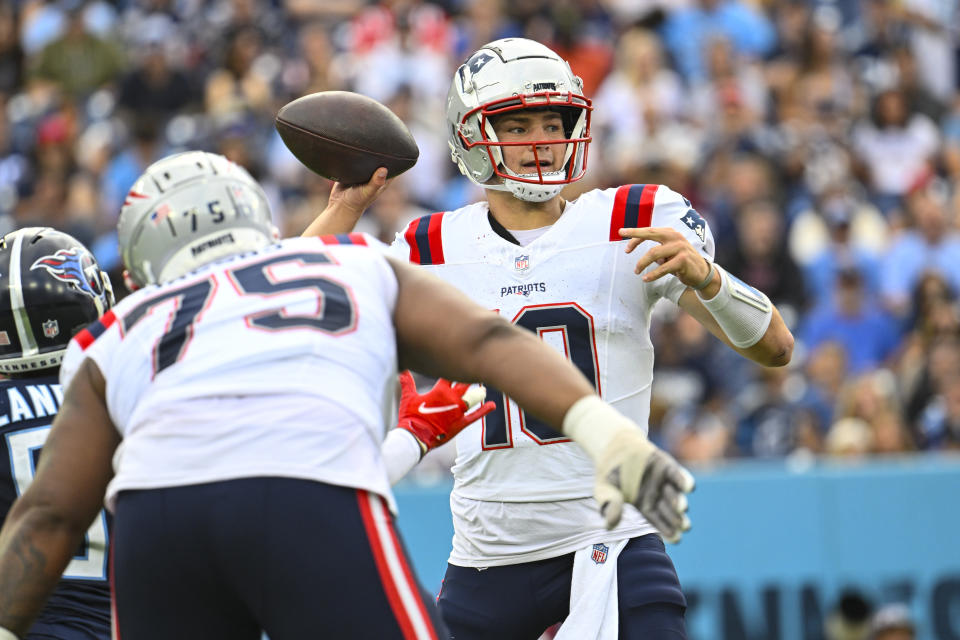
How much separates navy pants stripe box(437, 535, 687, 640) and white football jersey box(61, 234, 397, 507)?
47.6 inches

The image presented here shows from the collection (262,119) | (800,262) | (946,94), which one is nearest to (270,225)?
(800,262)

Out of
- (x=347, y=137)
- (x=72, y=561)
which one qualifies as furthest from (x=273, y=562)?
(x=347, y=137)

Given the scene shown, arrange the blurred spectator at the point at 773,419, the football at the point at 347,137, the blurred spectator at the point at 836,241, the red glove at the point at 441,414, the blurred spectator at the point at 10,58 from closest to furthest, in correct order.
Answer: the red glove at the point at 441,414
the football at the point at 347,137
the blurred spectator at the point at 773,419
the blurred spectator at the point at 836,241
the blurred spectator at the point at 10,58

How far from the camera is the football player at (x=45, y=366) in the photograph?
4008mm

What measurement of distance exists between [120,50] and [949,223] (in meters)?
7.67

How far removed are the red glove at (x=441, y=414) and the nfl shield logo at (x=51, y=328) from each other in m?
1.09

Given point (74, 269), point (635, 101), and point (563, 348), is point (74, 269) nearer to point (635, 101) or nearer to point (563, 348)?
point (563, 348)

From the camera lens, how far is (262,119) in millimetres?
12375

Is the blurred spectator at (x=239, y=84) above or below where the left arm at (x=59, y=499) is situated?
below

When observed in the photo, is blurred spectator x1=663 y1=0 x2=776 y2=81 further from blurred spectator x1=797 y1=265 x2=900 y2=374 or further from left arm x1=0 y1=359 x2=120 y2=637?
left arm x1=0 y1=359 x2=120 y2=637

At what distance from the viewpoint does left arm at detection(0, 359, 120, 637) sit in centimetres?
326

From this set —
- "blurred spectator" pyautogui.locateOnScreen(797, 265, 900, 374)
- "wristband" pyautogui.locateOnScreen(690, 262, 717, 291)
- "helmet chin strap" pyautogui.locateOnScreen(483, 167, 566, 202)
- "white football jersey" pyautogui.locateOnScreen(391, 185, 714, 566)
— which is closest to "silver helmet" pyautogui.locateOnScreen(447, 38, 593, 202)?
"helmet chin strap" pyautogui.locateOnScreen(483, 167, 566, 202)

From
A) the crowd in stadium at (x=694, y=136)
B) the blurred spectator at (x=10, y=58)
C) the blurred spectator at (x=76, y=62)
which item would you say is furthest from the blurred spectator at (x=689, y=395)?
the blurred spectator at (x=10, y=58)

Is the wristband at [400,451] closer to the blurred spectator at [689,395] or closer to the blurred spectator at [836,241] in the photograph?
the blurred spectator at [689,395]
